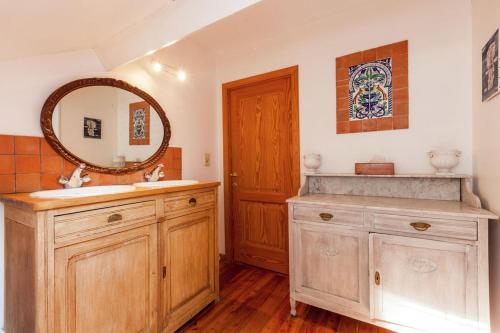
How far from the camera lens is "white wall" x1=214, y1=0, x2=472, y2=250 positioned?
1695 mm

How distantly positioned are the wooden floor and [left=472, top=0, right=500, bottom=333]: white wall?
74cm

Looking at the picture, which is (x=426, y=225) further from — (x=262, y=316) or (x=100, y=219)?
(x=100, y=219)

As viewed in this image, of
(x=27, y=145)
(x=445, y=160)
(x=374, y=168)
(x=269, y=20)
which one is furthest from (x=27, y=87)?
(x=445, y=160)

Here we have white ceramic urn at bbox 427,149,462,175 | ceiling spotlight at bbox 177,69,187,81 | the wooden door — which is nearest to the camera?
white ceramic urn at bbox 427,149,462,175

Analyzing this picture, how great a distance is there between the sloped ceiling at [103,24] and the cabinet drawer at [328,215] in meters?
1.28

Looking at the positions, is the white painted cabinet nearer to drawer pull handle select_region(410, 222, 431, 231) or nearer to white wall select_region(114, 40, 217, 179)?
drawer pull handle select_region(410, 222, 431, 231)

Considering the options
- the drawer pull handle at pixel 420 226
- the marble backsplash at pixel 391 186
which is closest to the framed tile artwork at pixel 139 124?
the marble backsplash at pixel 391 186

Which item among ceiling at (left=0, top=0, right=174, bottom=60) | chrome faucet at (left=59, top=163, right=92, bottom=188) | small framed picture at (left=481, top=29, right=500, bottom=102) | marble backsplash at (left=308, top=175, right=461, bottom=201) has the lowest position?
marble backsplash at (left=308, top=175, right=461, bottom=201)

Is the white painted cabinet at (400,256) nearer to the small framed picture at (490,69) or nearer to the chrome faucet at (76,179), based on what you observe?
the small framed picture at (490,69)

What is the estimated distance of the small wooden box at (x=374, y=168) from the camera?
179cm

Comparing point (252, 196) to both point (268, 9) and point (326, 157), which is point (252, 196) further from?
point (268, 9)

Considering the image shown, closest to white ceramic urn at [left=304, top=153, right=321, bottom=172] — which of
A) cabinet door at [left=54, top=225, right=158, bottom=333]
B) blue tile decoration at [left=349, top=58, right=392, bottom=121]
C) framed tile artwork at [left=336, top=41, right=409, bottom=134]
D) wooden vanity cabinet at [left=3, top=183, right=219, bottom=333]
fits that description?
framed tile artwork at [left=336, top=41, right=409, bottom=134]

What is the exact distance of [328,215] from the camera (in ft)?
5.38

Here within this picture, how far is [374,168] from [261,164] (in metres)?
1.08
